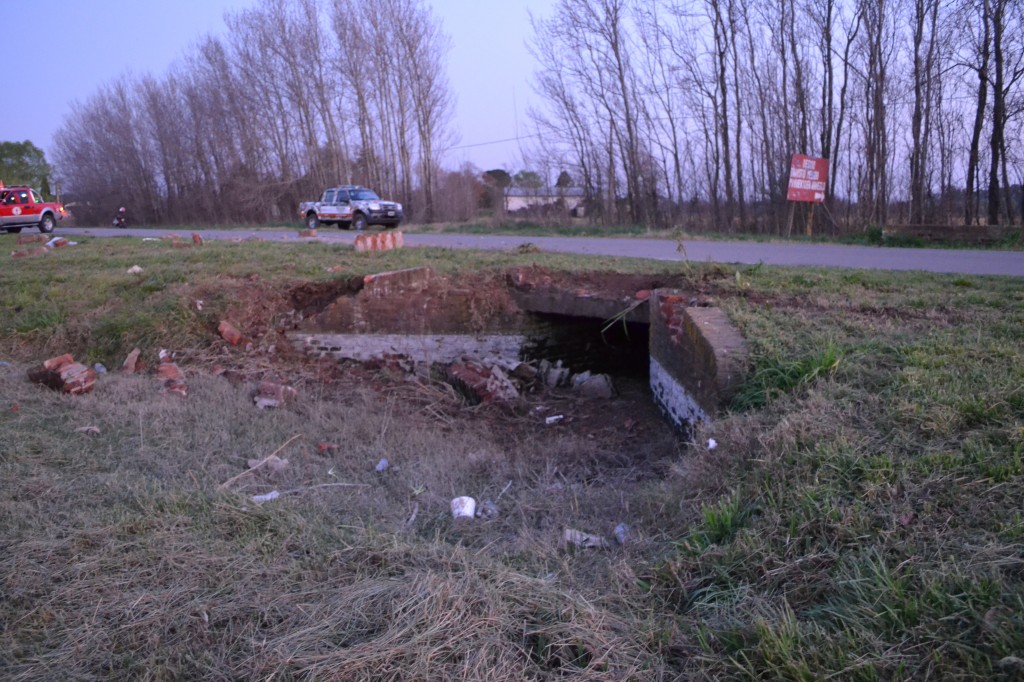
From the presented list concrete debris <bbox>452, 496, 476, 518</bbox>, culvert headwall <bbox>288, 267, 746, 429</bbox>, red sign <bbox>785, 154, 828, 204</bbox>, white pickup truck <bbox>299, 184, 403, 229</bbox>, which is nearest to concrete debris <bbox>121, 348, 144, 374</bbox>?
Answer: culvert headwall <bbox>288, 267, 746, 429</bbox>

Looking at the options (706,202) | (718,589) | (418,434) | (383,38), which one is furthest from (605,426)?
(383,38)

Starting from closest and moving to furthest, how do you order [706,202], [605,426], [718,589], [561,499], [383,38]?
[718,589] → [561,499] → [605,426] → [706,202] → [383,38]

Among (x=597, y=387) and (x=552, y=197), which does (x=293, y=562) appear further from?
(x=552, y=197)

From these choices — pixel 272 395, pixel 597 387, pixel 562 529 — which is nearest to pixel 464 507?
pixel 562 529

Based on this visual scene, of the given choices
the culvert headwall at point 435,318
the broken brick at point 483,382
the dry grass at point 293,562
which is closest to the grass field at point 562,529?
the dry grass at point 293,562

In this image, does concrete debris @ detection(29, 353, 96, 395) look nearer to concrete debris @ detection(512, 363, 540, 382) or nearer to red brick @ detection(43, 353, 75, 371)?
red brick @ detection(43, 353, 75, 371)

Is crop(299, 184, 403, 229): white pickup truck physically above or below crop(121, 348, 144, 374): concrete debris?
above

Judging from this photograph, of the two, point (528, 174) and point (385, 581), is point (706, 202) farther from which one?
point (385, 581)

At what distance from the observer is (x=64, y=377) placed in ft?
21.2

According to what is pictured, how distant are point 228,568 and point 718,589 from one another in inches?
85.3

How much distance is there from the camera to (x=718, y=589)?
10.2 ft

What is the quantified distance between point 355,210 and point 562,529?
2414cm

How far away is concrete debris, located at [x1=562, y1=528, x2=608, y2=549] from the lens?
379 cm

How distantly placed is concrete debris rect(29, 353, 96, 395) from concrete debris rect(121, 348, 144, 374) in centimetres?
122
